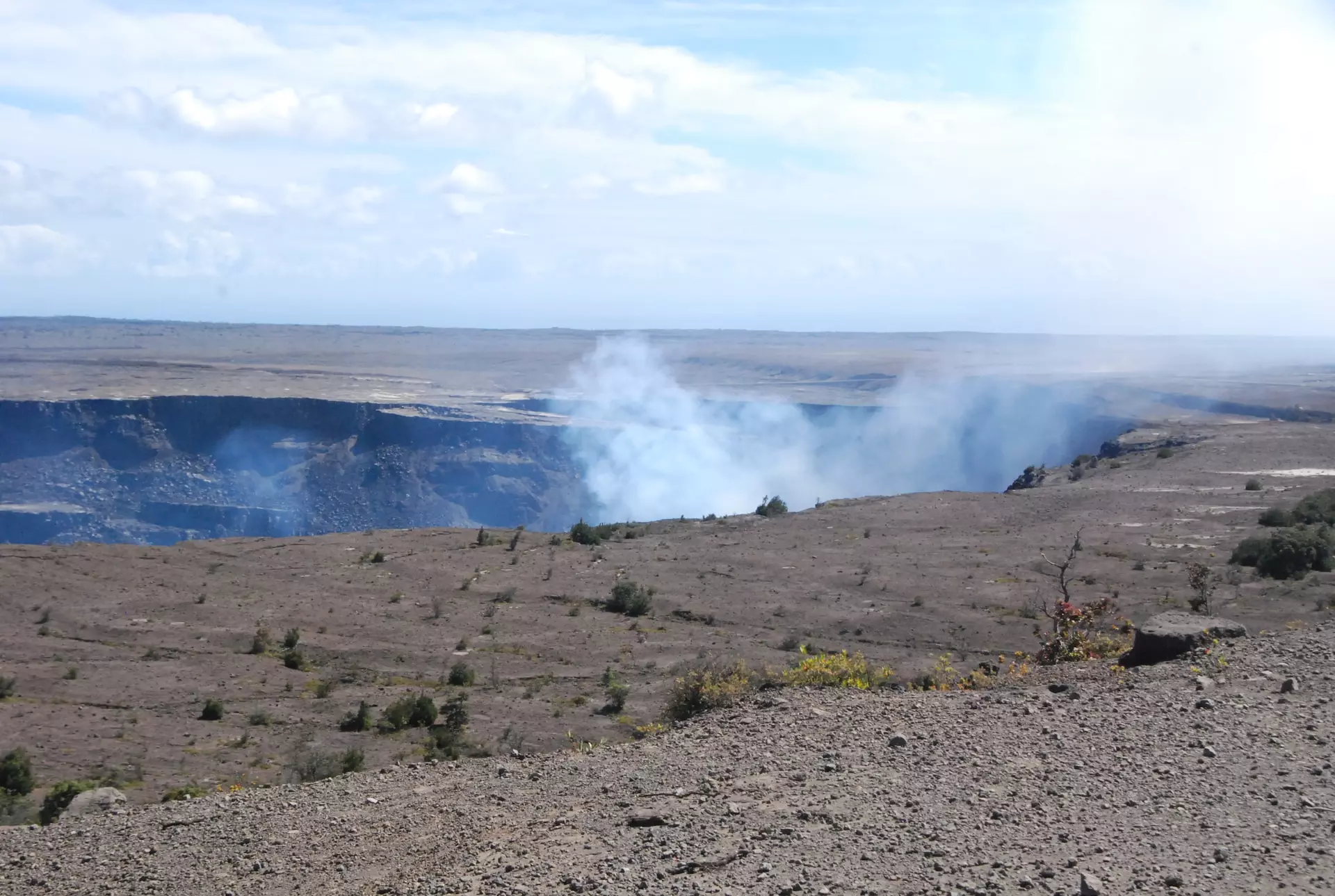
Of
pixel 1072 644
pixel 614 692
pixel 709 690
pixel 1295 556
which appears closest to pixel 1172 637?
pixel 1072 644

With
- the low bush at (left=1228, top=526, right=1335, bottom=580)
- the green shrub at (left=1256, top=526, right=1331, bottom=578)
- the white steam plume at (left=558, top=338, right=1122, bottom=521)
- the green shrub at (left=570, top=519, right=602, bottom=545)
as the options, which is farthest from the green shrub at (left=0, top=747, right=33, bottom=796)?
the white steam plume at (left=558, top=338, right=1122, bottom=521)

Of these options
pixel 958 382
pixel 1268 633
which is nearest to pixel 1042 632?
pixel 1268 633

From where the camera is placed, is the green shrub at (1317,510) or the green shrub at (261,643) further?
the green shrub at (1317,510)

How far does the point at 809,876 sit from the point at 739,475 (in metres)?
89.4

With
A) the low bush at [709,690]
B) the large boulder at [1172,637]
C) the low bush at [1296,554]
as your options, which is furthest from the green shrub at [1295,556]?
the low bush at [709,690]

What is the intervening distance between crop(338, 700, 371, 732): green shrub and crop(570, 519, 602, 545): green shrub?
23568 mm

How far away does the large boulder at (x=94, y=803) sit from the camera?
10172mm

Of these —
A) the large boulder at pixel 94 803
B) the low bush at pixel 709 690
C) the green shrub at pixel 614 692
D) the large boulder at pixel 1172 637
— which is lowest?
the green shrub at pixel 614 692

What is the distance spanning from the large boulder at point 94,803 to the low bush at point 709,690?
5.35 metres

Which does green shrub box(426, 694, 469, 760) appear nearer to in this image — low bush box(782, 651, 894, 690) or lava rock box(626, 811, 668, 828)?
low bush box(782, 651, 894, 690)

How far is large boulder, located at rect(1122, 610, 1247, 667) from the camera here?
445 inches

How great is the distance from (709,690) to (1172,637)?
4.67 metres

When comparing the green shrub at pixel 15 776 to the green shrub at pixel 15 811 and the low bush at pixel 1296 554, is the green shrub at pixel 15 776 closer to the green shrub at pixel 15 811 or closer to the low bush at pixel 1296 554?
the green shrub at pixel 15 811

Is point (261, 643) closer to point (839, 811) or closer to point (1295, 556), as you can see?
point (839, 811)
